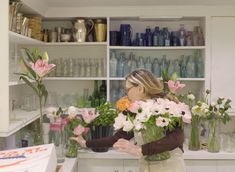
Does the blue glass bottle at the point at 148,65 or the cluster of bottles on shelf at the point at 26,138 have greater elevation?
the blue glass bottle at the point at 148,65

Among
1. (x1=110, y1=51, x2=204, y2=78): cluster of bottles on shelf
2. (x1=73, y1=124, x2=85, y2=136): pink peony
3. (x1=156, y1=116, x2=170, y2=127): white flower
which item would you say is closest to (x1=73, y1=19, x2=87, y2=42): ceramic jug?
(x1=110, y1=51, x2=204, y2=78): cluster of bottles on shelf

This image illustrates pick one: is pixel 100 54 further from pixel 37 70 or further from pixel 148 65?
pixel 37 70

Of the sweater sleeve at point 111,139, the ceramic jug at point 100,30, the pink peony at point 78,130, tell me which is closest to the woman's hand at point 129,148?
the sweater sleeve at point 111,139

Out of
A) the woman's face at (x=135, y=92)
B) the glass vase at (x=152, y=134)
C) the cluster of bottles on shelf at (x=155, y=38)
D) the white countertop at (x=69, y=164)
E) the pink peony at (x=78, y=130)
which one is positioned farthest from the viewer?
the cluster of bottles on shelf at (x=155, y=38)

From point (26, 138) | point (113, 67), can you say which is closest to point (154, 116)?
point (26, 138)

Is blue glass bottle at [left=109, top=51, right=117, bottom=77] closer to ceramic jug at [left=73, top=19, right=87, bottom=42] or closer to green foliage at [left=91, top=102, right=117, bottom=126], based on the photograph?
ceramic jug at [left=73, top=19, right=87, bottom=42]

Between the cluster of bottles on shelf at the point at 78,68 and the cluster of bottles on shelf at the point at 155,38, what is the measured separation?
28 cm

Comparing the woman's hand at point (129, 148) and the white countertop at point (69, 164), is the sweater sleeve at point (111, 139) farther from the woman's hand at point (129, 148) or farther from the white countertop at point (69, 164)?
the woman's hand at point (129, 148)

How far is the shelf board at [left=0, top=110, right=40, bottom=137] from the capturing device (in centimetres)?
211

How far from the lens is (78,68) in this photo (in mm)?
3377

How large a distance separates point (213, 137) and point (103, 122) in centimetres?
101

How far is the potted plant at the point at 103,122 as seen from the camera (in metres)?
2.97

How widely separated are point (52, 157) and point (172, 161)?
1316 millimetres

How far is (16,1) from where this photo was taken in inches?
95.2
